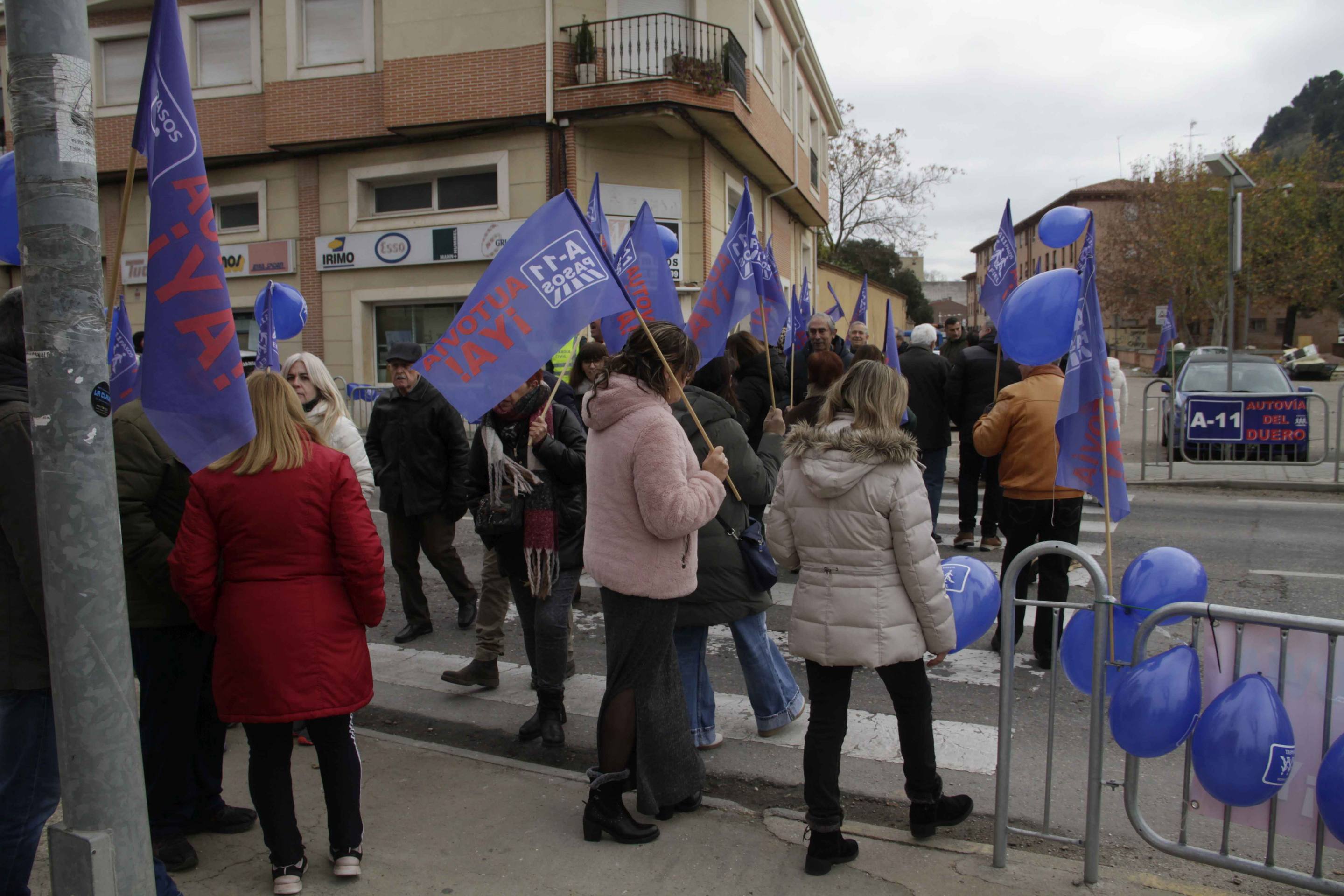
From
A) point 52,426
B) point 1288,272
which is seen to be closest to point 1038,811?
point 52,426

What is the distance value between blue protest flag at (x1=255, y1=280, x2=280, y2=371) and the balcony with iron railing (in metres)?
12.1

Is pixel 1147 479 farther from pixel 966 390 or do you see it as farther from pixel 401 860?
pixel 401 860

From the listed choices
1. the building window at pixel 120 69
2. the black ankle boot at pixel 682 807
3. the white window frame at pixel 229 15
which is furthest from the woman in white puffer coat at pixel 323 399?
the building window at pixel 120 69

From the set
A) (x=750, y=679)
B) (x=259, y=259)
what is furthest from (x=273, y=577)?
(x=259, y=259)

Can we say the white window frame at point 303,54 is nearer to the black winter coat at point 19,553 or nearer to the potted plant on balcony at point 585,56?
the potted plant on balcony at point 585,56

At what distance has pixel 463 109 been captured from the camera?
17.8m

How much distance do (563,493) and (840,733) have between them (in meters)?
1.78

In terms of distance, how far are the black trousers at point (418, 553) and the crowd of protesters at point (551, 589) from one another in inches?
67.9

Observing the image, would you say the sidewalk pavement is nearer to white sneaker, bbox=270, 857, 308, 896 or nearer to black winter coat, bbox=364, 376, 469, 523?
white sneaker, bbox=270, 857, 308, 896

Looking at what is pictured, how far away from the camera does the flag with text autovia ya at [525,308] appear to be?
3689 millimetres

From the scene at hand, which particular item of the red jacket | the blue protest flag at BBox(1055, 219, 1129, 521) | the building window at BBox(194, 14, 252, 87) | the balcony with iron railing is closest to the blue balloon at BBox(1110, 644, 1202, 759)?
the blue protest flag at BBox(1055, 219, 1129, 521)

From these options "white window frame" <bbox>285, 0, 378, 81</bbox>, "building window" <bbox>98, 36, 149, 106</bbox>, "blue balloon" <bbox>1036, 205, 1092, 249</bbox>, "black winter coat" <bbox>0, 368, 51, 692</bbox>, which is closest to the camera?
"black winter coat" <bbox>0, 368, 51, 692</bbox>

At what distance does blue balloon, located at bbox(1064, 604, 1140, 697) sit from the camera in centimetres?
314

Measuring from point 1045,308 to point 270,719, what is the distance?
3.50m
